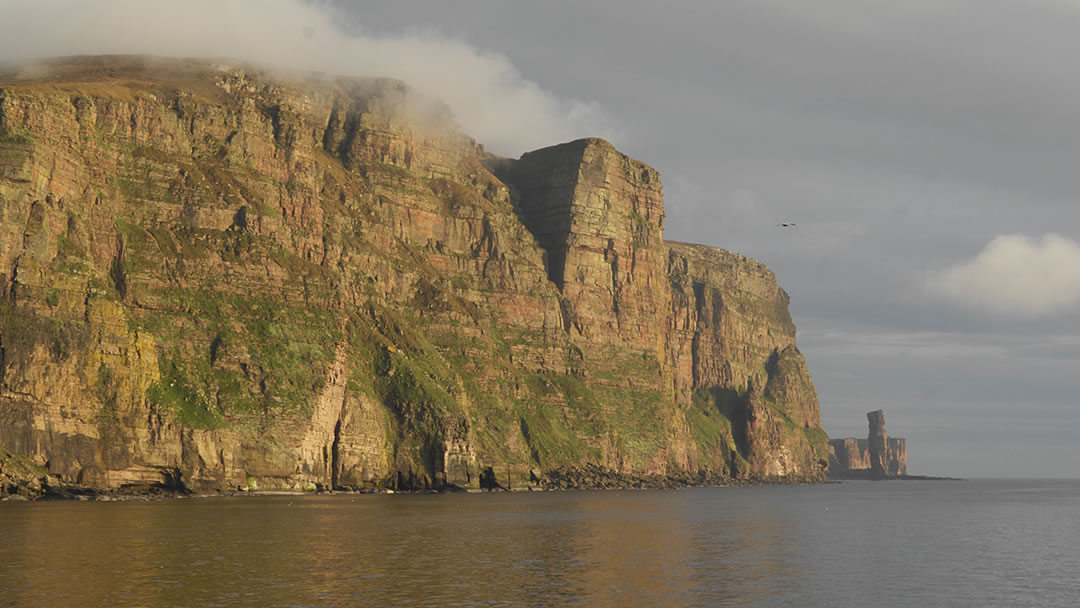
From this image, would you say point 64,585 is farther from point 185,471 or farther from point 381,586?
point 185,471

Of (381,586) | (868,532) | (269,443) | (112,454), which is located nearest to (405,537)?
(381,586)

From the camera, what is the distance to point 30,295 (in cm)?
15150

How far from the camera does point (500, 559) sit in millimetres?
78312

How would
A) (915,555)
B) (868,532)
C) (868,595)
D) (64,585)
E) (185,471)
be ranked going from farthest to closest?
(185,471) < (868,532) < (915,555) < (868,595) < (64,585)

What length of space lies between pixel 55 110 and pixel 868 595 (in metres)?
164

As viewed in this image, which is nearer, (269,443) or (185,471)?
(185,471)

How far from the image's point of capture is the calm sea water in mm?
59188

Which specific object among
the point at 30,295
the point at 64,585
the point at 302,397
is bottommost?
the point at 64,585

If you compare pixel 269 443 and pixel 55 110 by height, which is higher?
pixel 55 110

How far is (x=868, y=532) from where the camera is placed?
119 m

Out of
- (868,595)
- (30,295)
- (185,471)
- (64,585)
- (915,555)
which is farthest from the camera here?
(185,471)

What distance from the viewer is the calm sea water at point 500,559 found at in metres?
59.2

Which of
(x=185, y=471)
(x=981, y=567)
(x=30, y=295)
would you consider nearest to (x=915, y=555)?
(x=981, y=567)

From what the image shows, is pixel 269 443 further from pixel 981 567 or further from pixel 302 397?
pixel 981 567
